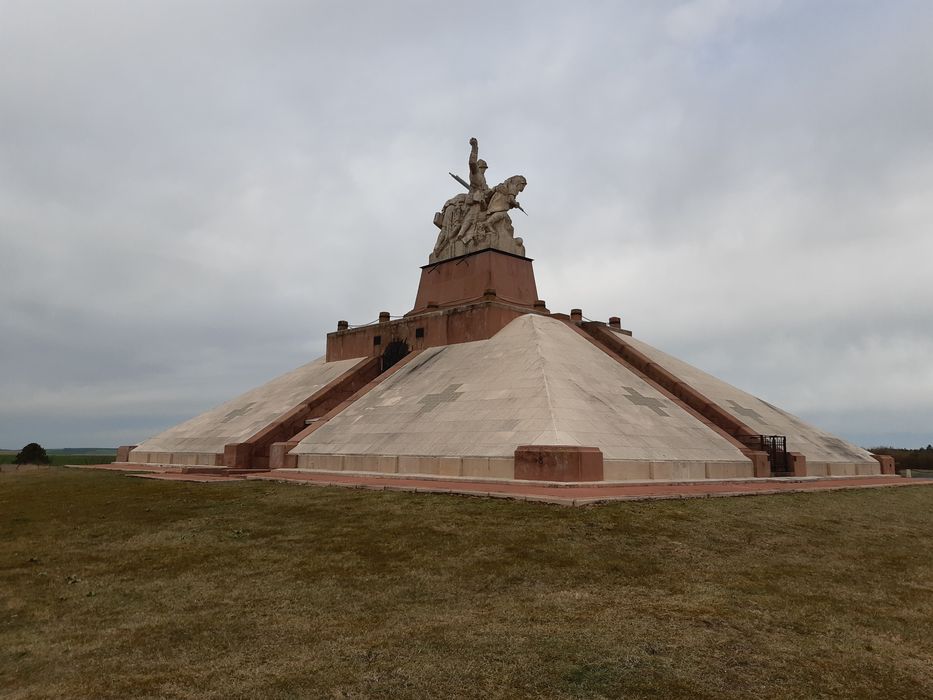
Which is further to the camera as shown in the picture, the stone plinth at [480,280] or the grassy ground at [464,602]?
the stone plinth at [480,280]

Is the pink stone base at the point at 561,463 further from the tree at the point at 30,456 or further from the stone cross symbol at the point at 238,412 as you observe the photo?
the tree at the point at 30,456

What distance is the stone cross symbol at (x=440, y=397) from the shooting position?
984 inches

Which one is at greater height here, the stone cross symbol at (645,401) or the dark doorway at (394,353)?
the dark doorway at (394,353)

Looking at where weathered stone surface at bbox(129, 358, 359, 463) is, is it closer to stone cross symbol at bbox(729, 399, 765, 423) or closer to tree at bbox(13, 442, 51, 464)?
tree at bbox(13, 442, 51, 464)

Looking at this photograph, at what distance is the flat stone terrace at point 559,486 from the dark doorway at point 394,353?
10.6m

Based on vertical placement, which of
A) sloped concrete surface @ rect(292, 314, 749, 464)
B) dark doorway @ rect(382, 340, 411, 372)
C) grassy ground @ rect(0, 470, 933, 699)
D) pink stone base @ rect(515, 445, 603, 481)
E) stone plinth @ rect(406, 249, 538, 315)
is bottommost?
grassy ground @ rect(0, 470, 933, 699)

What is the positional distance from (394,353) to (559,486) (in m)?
19.0

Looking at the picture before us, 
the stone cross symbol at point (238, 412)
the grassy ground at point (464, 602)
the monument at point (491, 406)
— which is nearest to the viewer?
the grassy ground at point (464, 602)

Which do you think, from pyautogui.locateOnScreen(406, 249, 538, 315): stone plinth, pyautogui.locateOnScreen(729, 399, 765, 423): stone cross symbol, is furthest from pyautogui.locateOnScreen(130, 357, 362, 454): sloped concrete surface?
pyautogui.locateOnScreen(729, 399, 765, 423): stone cross symbol

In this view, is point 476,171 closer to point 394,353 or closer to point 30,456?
point 394,353

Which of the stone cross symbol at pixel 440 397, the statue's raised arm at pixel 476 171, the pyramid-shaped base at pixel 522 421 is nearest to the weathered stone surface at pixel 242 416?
the pyramid-shaped base at pixel 522 421

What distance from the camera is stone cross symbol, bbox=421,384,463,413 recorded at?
24984 mm

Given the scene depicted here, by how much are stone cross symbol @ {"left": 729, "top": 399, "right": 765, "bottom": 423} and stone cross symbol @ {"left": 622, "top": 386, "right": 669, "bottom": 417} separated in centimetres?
424

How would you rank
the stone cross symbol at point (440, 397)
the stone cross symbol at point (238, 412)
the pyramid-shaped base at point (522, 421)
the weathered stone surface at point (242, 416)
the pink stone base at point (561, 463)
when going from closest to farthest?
the pink stone base at point (561, 463) → the pyramid-shaped base at point (522, 421) → the stone cross symbol at point (440, 397) → the weathered stone surface at point (242, 416) → the stone cross symbol at point (238, 412)
